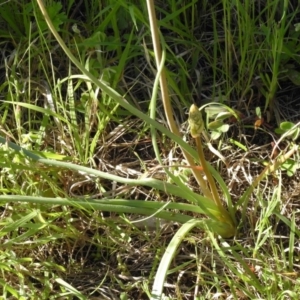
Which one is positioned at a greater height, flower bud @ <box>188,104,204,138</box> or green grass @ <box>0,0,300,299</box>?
flower bud @ <box>188,104,204,138</box>

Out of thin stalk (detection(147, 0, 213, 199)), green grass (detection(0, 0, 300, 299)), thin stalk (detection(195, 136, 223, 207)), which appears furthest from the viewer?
green grass (detection(0, 0, 300, 299))

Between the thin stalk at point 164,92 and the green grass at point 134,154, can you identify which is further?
Result: the green grass at point 134,154

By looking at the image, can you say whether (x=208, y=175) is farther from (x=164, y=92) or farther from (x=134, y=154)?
(x=134, y=154)

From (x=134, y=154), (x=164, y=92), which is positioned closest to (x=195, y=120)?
(x=164, y=92)

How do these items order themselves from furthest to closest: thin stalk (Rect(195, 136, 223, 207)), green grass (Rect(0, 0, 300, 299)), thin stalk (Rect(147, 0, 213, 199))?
green grass (Rect(0, 0, 300, 299)), thin stalk (Rect(195, 136, 223, 207)), thin stalk (Rect(147, 0, 213, 199))

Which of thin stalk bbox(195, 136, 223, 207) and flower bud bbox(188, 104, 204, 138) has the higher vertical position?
flower bud bbox(188, 104, 204, 138)

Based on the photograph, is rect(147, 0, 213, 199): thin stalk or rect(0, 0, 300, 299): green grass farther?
rect(0, 0, 300, 299): green grass

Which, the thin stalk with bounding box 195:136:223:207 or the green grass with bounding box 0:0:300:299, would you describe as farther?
the green grass with bounding box 0:0:300:299

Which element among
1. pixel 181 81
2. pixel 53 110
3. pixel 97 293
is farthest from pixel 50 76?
pixel 97 293

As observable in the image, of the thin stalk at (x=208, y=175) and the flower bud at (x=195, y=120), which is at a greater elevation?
the flower bud at (x=195, y=120)

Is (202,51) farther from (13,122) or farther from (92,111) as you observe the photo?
(13,122)
